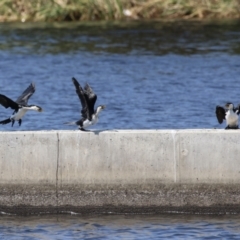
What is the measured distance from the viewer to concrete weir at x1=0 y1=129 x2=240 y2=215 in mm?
14672

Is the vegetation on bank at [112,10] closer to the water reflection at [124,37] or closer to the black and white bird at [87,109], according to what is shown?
the water reflection at [124,37]

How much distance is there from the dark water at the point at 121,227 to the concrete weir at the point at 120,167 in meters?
0.25

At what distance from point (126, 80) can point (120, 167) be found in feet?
50.9

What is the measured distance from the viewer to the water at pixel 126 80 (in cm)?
1452

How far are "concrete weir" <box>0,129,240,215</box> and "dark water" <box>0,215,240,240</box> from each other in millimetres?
255

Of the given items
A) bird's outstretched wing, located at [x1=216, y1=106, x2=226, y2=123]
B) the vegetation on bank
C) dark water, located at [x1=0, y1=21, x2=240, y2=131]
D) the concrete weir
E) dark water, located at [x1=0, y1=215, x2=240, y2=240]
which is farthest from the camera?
the vegetation on bank

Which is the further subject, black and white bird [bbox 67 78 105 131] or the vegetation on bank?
the vegetation on bank

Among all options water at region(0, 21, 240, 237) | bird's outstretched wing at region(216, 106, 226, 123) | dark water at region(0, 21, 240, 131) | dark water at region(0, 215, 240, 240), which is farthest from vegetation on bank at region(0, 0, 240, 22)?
dark water at region(0, 215, 240, 240)

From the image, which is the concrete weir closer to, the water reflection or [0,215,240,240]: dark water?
[0,215,240,240]: dark water

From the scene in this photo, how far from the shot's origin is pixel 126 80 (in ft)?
98.9

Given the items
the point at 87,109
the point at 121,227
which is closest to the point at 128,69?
the point at 87,109

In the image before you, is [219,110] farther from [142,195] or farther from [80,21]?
[80,21]

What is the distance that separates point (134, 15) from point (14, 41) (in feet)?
22.7

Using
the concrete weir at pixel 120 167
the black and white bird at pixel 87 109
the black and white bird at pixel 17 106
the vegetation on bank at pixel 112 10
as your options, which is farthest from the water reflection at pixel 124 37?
the concrete weir at pixel 120 167
